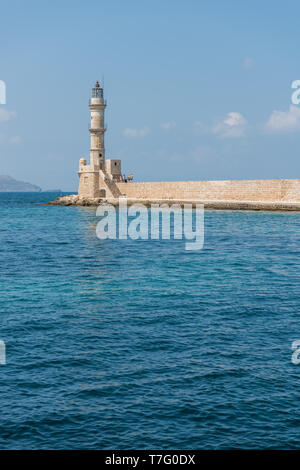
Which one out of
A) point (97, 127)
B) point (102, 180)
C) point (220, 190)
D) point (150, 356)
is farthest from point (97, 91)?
point (150, 356)

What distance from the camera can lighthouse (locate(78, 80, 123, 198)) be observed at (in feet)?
198

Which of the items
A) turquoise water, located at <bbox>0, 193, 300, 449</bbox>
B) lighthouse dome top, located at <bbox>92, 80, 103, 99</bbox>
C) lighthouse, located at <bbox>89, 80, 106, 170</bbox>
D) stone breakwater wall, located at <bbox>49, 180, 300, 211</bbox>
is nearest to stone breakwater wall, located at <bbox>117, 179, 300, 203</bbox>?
stone breakwater wall, located at <bbox>49, 180, 300, 211</bbox>

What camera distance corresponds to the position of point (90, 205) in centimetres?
6266

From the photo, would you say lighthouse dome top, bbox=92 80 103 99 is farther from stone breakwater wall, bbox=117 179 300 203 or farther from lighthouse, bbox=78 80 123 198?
stone breakwater wall, bbox=117 179 300 203

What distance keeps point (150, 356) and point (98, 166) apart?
53.3 meters

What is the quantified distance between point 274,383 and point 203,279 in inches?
329

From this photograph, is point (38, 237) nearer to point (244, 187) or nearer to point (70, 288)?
point (70, 288)

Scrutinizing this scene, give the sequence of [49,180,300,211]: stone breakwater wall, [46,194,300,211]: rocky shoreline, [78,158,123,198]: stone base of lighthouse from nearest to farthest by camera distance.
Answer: [46,194,300,211]: rocky shoreline
[49,180,300,211]: stone breakwater wall
[78,158,123,198]: stone base of lighthouse

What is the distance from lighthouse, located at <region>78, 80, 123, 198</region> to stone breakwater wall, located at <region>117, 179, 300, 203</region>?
1.57 metres

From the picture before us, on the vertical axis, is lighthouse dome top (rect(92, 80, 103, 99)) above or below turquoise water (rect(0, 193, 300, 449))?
above

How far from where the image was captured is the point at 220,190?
174 ft

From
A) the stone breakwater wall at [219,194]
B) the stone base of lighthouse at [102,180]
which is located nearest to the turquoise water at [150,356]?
the stone breakwater wall at [219,194]

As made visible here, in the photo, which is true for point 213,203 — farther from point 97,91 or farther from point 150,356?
point 150,356
